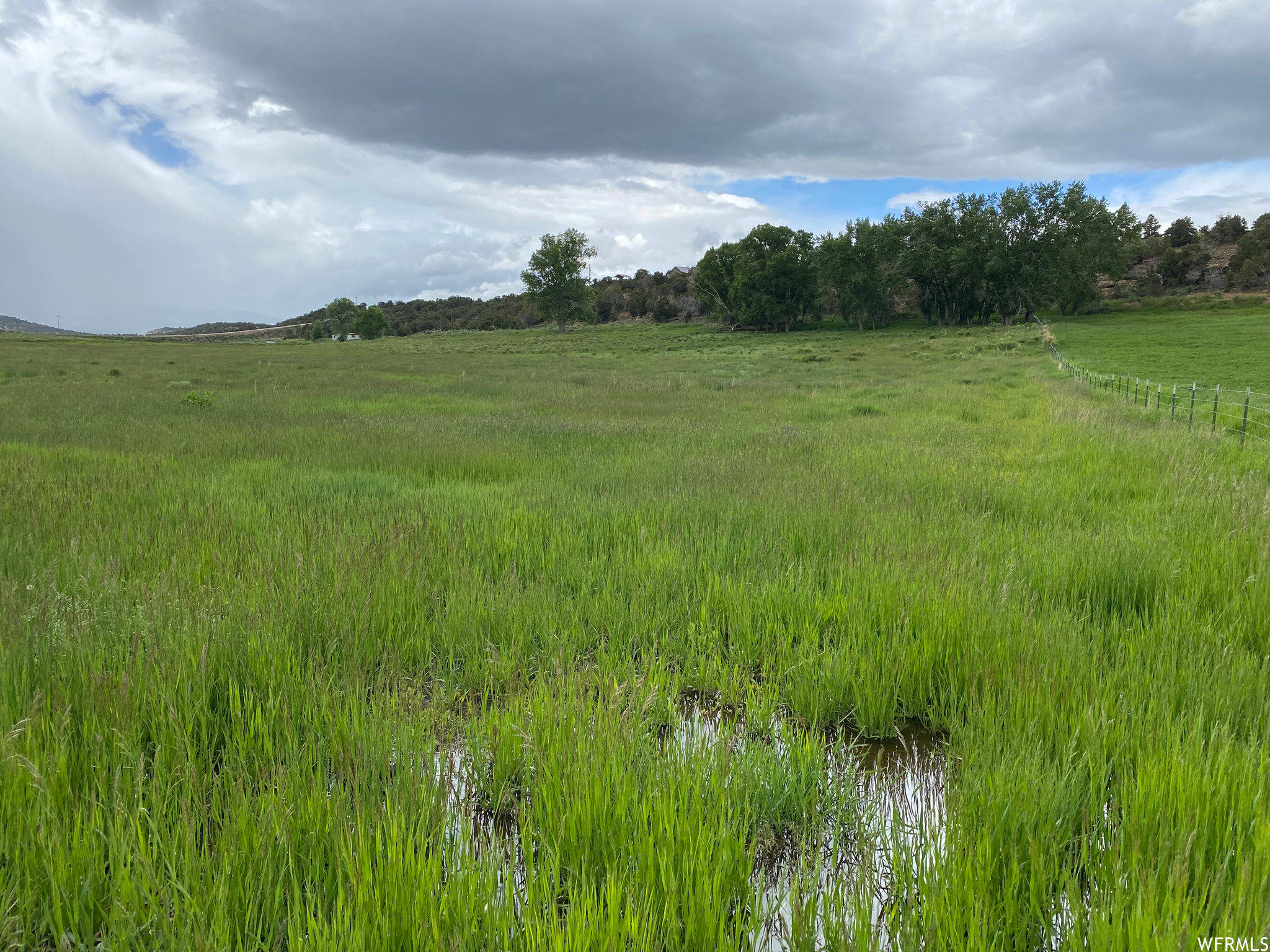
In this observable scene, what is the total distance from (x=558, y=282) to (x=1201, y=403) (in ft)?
309

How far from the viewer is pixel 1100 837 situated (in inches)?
81.7

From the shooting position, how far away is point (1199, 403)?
64.2ft

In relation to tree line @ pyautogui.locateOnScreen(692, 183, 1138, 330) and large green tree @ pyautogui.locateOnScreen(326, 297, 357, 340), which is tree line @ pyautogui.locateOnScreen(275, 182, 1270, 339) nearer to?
tree line @ pyautogui.locateOnScreen(692, 183, 1138, 330)

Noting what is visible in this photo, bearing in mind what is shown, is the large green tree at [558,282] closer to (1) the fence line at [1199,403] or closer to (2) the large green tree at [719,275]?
(2) the large green tree at [719,275]

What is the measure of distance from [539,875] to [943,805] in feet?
4.99

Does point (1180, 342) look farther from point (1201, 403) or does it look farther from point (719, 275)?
point (719, 275)

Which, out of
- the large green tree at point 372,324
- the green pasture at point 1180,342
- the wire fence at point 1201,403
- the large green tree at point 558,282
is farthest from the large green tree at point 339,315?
the wire fence at point 1201,403

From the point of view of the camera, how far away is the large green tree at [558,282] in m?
104

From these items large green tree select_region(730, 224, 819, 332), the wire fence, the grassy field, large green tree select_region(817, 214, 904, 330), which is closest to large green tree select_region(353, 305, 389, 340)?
large green tree select_region(730, 224, 819, 332)

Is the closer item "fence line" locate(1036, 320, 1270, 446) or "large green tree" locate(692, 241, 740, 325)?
"fence line" locate(1036, 320, 1270, 446)

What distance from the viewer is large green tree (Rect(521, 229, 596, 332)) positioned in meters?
104

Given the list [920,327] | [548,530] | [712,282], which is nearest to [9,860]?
[548,530]

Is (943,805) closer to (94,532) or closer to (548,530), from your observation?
(548,530)

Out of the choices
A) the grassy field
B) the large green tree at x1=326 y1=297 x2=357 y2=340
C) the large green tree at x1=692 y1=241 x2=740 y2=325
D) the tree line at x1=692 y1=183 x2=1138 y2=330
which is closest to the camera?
the grassy field
